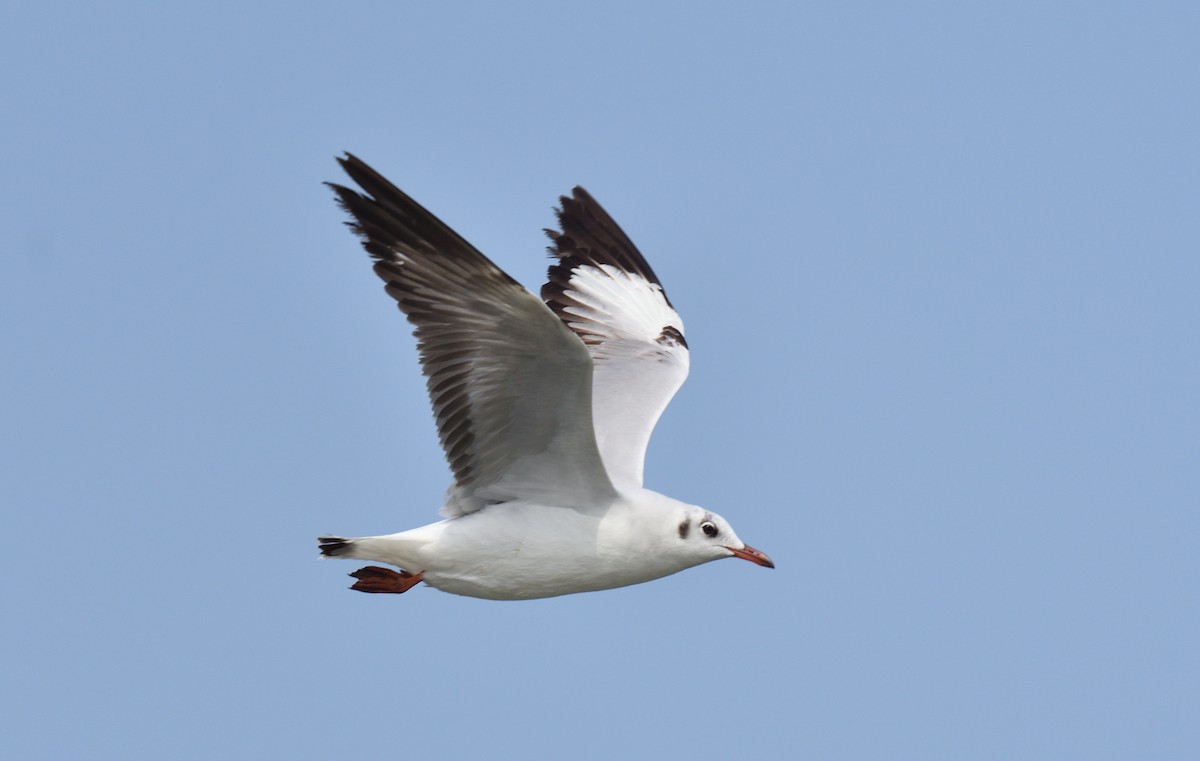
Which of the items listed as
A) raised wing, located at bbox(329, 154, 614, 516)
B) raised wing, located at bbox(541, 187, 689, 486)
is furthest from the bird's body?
raised wing, located at bbox(541, 187, 689, 486)

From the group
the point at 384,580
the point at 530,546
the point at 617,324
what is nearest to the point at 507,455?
the point at 530,546

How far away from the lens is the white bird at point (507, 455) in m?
10.2

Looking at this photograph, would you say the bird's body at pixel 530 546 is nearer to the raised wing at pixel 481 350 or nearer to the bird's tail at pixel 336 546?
the bird's tail at pixel 336 546

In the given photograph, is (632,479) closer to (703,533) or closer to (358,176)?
(703,533)

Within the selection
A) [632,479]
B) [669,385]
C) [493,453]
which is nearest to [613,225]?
[669,385]

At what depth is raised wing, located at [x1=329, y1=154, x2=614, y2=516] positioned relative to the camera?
10094mm

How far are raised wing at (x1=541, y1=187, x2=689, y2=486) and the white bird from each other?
0.20 ft

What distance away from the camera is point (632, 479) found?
12.0m

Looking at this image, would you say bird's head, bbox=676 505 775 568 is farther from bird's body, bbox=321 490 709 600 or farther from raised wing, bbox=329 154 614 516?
raised wing, bbox=329 154 614 516

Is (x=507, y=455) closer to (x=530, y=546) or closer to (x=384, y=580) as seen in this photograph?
(x=530, y=546)

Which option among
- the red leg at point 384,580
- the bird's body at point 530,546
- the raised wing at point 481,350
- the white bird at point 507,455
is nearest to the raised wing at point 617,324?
the white bird at point 507,455

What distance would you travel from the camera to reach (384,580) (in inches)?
442

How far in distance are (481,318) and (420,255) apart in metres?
0.53

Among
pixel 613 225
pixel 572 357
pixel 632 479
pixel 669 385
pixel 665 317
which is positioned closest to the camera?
pixel 572 357
